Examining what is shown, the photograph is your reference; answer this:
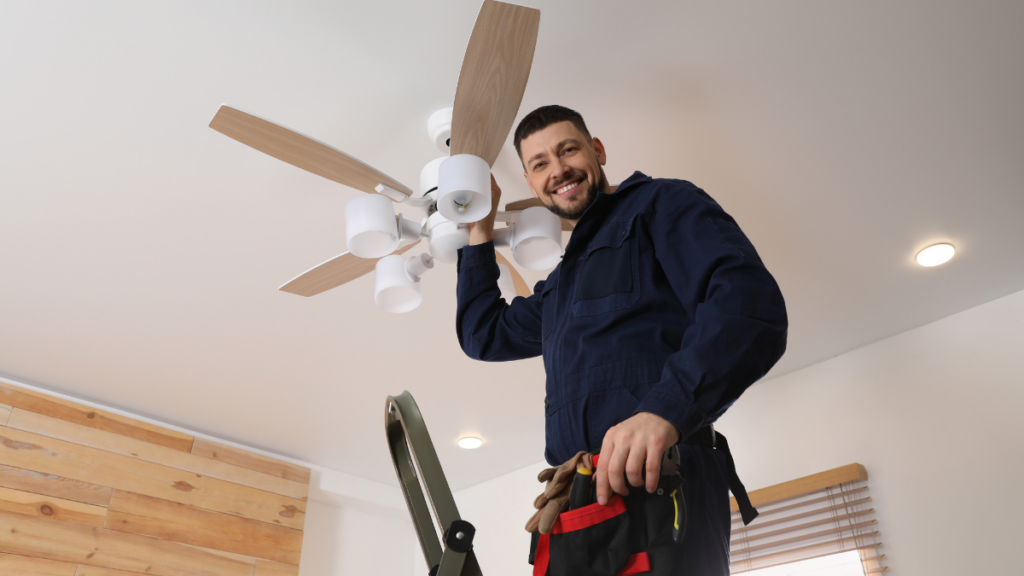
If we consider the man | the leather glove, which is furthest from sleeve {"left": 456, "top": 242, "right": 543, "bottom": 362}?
the leather glove

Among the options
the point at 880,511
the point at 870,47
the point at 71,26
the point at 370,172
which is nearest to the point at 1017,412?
the point at 880,511

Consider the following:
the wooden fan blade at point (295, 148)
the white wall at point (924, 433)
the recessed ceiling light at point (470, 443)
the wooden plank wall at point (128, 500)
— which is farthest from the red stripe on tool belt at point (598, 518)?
the recessed ceiling light at point (470, 443)

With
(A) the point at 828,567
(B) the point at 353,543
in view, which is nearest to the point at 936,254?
(A) the point at 828,567

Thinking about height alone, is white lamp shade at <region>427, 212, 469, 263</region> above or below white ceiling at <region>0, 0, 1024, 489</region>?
below

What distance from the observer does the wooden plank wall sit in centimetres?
319

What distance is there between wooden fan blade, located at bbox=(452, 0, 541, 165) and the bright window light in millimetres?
2289

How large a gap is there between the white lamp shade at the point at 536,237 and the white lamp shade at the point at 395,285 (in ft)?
0.96

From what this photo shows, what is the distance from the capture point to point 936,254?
2666mm

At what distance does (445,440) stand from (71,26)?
113 inches

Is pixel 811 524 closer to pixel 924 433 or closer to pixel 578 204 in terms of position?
pixel 924 433

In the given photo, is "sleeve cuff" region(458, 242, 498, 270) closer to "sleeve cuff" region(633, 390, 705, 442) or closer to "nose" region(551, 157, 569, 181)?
"nose" region(551, 157, 569, 181)

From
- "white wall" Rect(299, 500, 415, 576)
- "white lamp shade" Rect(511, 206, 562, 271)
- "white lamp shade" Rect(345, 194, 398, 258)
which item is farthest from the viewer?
"white wall" Rect(299, 500, 415, 576)

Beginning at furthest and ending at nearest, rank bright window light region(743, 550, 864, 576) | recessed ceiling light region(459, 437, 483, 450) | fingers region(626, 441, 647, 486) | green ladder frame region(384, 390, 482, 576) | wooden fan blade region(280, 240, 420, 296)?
recessed ceiling light region(459, 437, 483, 450), bright window light region(743, 550, 864, 576), wooden fan blade region(280, 240, 420, 296), fingers region(626, 441, 647, 486), green ladder frame region(384, 390, 482, 576)

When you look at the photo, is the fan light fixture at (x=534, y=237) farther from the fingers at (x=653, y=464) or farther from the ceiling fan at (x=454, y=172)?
the fingers at (x=653, y=464)
